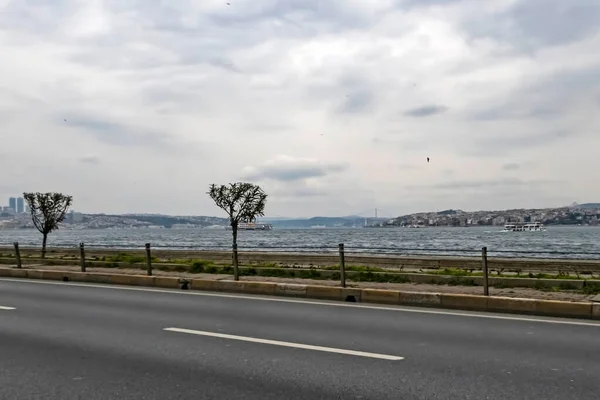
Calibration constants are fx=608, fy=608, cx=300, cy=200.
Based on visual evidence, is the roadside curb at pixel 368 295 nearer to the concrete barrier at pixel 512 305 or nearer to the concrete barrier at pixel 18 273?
the concrete barrier at pixel 512 305

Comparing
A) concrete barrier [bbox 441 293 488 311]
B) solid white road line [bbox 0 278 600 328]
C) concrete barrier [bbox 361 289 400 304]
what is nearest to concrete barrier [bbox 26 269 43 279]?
solid white road line [bbox 0 278 600 328]

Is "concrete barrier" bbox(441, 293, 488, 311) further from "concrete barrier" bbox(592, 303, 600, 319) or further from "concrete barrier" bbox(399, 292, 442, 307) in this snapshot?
"concrete barrier" bbox(592, 303, 600, 319)

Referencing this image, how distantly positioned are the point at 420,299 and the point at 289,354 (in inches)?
222

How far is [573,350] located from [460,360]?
1.75 m

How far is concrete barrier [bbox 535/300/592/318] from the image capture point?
1093 centimetres

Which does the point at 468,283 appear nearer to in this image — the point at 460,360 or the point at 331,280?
the point at 331,280

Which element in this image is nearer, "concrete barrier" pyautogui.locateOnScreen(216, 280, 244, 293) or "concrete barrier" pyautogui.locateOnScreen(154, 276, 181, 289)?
"concrete barrier" pyautogui.locateOnScreen(216, 280, 244, 293)

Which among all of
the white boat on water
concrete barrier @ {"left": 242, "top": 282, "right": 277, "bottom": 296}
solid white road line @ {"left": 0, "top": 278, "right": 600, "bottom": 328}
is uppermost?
concrete barrier @ {"left": 242, "top": 282, "right": 277, "bottom": 296}

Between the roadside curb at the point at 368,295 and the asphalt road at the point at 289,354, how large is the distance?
665mm

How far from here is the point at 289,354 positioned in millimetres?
7699

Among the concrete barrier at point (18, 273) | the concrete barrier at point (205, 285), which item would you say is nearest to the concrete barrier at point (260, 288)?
the concrete barrier at point (205, 285)

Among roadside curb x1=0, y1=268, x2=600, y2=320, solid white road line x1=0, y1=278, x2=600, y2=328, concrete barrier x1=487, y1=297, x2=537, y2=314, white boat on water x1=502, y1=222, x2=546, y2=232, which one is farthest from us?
white boat on water x1=502, y1=222, x2=546, y2=232

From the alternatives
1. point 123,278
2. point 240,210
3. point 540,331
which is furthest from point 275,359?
point 240,210

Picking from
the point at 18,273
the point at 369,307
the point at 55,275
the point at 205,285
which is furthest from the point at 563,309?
the point at 18,273
